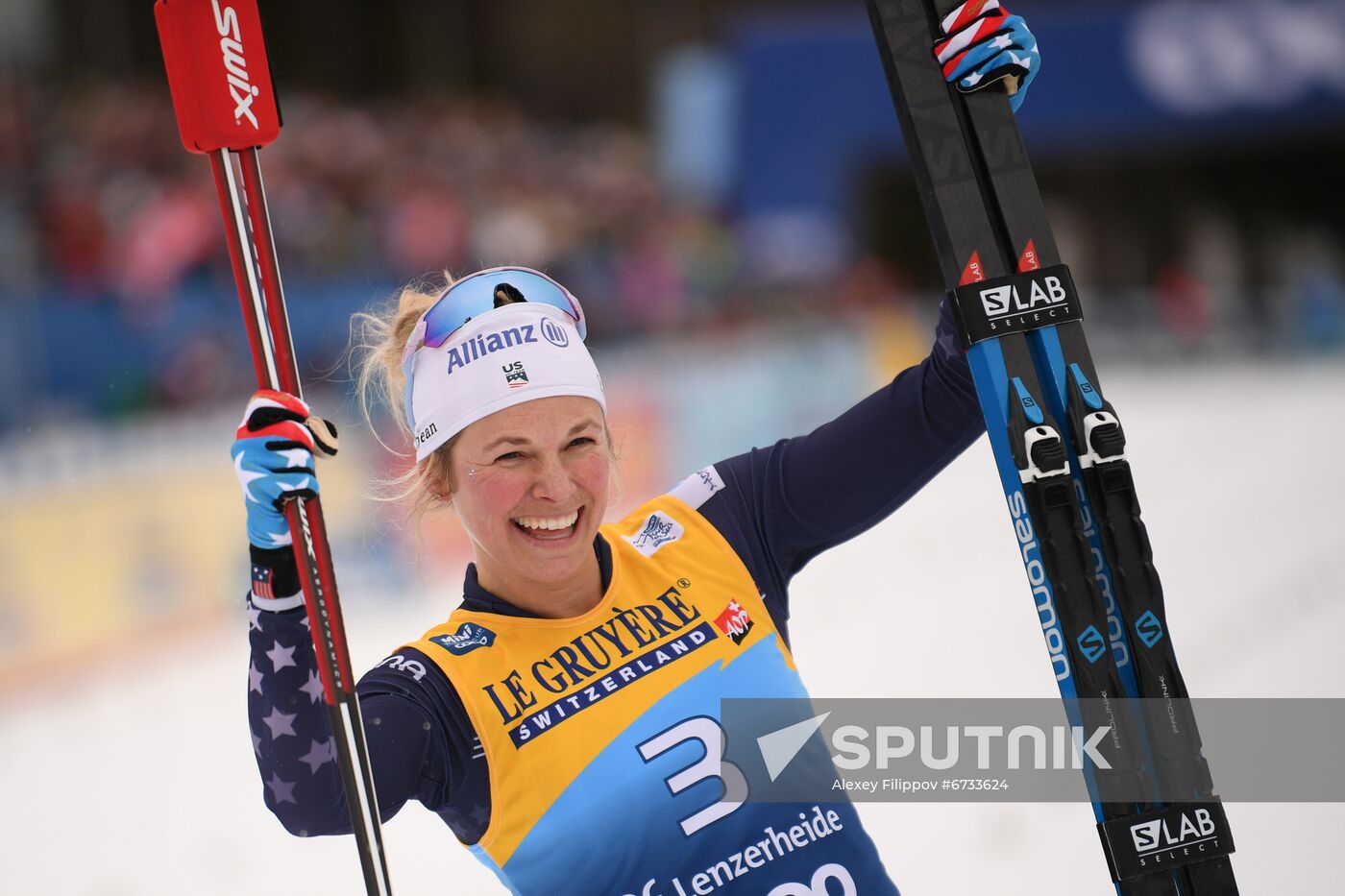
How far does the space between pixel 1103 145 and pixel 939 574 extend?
585 inches

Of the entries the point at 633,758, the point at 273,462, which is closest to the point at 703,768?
the point at 633,758

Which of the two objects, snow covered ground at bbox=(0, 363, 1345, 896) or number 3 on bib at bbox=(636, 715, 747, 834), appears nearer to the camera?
number 3 on bib at bbox=(636, 715, 747, 834)

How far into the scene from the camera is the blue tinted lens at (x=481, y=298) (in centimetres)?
199

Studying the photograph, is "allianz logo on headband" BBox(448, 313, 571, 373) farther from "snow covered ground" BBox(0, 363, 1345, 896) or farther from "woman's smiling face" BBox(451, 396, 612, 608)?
"snow covered ground" BBox(0, 363, 1345, 896)

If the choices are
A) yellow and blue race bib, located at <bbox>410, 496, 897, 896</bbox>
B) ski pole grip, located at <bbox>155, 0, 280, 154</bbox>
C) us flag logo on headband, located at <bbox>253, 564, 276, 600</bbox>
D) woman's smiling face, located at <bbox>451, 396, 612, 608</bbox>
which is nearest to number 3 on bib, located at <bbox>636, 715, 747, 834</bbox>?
yellow and blue race bib, located at <bbox>410, 496, 897, 896</bbox>

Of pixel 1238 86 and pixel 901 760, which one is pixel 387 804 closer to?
pixel 901 760

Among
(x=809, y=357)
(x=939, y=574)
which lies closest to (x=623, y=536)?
(x=939, y=574)

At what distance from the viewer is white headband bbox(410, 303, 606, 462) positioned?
1917 mm

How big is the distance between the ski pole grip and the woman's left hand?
3.07 feet

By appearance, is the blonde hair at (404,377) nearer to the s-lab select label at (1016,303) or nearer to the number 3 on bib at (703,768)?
the number 3 on bib at (703,768)

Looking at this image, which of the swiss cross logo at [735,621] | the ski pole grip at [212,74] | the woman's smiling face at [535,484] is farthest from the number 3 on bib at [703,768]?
the ski pole grip at [212,74]

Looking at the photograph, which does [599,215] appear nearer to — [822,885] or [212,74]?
[212,74]

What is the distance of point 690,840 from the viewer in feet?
6.23

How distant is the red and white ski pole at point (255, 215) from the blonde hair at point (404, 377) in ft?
0.84
